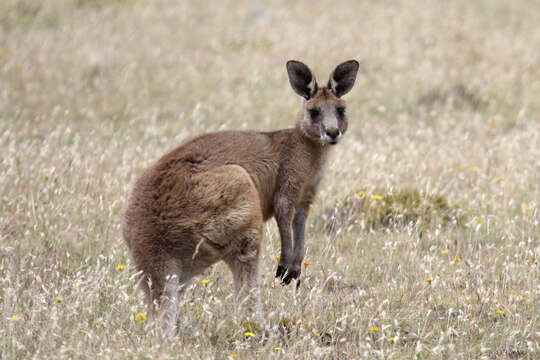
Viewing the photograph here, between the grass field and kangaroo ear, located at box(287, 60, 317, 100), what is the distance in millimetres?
1232

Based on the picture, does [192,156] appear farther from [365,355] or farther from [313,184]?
[365,355]

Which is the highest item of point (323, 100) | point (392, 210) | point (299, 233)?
point (323, 100)

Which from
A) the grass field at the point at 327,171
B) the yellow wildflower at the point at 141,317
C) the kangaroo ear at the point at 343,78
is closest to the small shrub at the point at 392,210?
the grass field at the point at 327,171

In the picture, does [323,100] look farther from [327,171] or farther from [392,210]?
[327,171]

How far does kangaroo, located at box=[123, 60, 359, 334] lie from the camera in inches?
169

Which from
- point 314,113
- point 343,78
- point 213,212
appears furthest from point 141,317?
point 343,78

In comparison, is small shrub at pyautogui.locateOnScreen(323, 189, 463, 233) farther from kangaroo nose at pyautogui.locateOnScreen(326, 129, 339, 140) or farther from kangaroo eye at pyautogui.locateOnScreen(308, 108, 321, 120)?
kangaroo nose at pyautogui.locateOnScreen(326, 129, 339, 140)

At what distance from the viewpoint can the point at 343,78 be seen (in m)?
5.54

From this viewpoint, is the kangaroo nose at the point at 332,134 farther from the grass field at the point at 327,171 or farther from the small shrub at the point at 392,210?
the small shrub at the point at 392,210

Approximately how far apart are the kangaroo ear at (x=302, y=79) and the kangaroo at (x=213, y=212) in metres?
0.40

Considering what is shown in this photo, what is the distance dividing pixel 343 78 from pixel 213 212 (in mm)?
1757

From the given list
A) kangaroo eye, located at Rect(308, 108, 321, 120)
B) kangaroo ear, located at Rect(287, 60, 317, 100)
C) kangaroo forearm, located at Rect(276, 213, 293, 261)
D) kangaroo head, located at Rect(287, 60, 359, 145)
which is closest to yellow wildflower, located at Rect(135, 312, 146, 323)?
kangaroo forearm, located at Rect(276, 213, 293, 261)

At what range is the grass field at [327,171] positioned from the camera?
15.1 feet

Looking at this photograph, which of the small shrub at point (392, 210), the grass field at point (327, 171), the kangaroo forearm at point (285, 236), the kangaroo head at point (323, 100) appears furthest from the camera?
the small shrub at point (392, 210)
